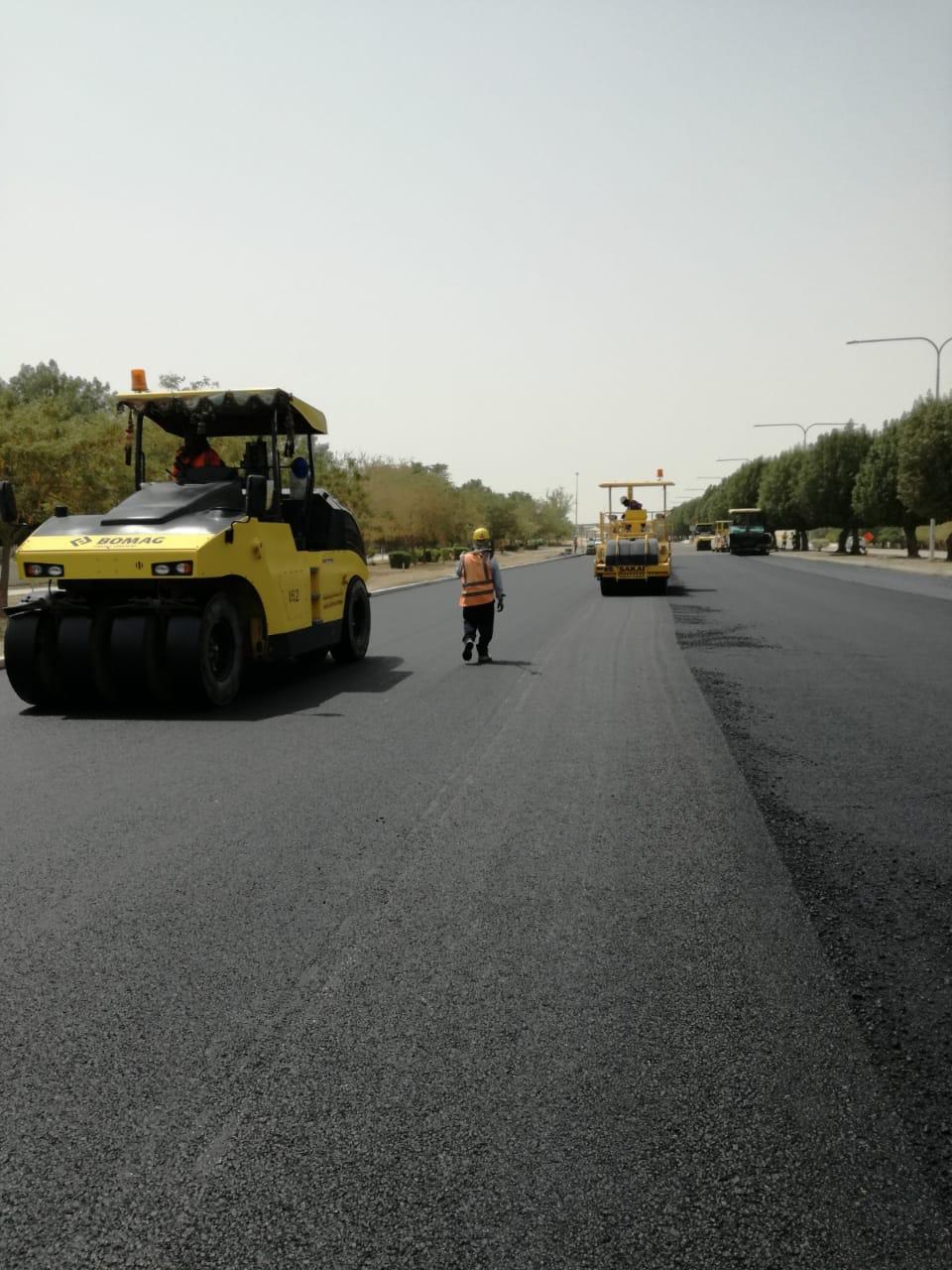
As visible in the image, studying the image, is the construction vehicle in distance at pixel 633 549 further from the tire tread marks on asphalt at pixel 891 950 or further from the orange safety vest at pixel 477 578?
the tire tread marks on asphalt at pixel 891 950

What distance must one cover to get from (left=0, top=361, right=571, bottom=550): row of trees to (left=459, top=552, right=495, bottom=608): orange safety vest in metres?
9.09

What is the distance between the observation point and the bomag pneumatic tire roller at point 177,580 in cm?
947

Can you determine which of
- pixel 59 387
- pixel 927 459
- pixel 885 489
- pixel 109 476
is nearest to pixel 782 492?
pixel 885 489

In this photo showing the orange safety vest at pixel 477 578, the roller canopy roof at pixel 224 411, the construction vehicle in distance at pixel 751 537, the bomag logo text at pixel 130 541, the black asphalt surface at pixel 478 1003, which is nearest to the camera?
the black asphalt surface at pixel 478 1003

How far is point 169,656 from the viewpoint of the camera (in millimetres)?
9445

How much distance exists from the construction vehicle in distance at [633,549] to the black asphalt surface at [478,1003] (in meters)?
20.2

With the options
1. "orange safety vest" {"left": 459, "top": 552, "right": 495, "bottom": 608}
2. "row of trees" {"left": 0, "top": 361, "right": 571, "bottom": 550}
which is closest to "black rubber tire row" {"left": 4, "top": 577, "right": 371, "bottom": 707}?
"orange safety vest" {"left": 459, "top": 552, "right": 495, "bottom": 608}

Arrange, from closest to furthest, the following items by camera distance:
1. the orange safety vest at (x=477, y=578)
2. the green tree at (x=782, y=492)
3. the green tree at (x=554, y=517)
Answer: the orange safety vest at (x=477, y=578), the green tree at (x=782, y=492), the green tree at (x=554, y=517)

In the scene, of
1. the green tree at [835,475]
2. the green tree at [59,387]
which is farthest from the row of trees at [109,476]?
the green tree at [835,475]

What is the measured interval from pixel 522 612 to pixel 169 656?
43.4 feet

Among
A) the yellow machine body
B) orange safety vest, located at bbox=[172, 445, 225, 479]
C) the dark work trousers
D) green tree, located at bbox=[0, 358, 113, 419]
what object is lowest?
the dark work trousers

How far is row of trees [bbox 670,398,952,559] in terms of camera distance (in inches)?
1861

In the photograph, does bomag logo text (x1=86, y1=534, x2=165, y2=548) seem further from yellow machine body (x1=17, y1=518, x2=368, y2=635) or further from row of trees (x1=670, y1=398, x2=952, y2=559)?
row of trees (x1=670, y1=398, x2=952, y2=559)

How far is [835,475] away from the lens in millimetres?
66750
